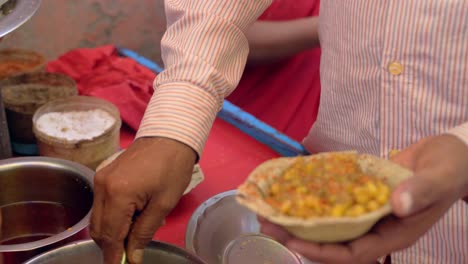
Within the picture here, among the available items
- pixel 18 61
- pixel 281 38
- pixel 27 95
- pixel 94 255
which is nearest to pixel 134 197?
pixel 94 255

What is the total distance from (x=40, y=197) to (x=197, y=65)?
502 mm

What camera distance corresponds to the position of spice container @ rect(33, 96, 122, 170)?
1.37 m

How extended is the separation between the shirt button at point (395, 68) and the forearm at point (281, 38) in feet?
3.02

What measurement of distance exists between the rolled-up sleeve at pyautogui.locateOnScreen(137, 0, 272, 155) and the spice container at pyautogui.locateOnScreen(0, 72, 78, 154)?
54 cm

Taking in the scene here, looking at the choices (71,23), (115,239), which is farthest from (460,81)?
(71,23)

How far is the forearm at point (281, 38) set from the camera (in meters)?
2.10

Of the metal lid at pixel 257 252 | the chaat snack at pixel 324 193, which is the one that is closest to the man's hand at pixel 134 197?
the chaat snack at pixel 324 193

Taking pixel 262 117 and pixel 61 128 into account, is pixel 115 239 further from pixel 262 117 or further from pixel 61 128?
pixel 262 117

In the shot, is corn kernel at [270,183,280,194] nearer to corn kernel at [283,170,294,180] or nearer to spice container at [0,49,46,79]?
corn kernel at [283,170,294,180]

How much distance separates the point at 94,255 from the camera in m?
1.05

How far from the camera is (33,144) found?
1533 millimetres

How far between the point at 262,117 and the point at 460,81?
1185mm

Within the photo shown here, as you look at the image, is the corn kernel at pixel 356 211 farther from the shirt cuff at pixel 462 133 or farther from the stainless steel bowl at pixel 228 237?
the stainless steel bowl at pixel 228 237

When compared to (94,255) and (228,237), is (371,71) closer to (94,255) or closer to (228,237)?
(228,237)
